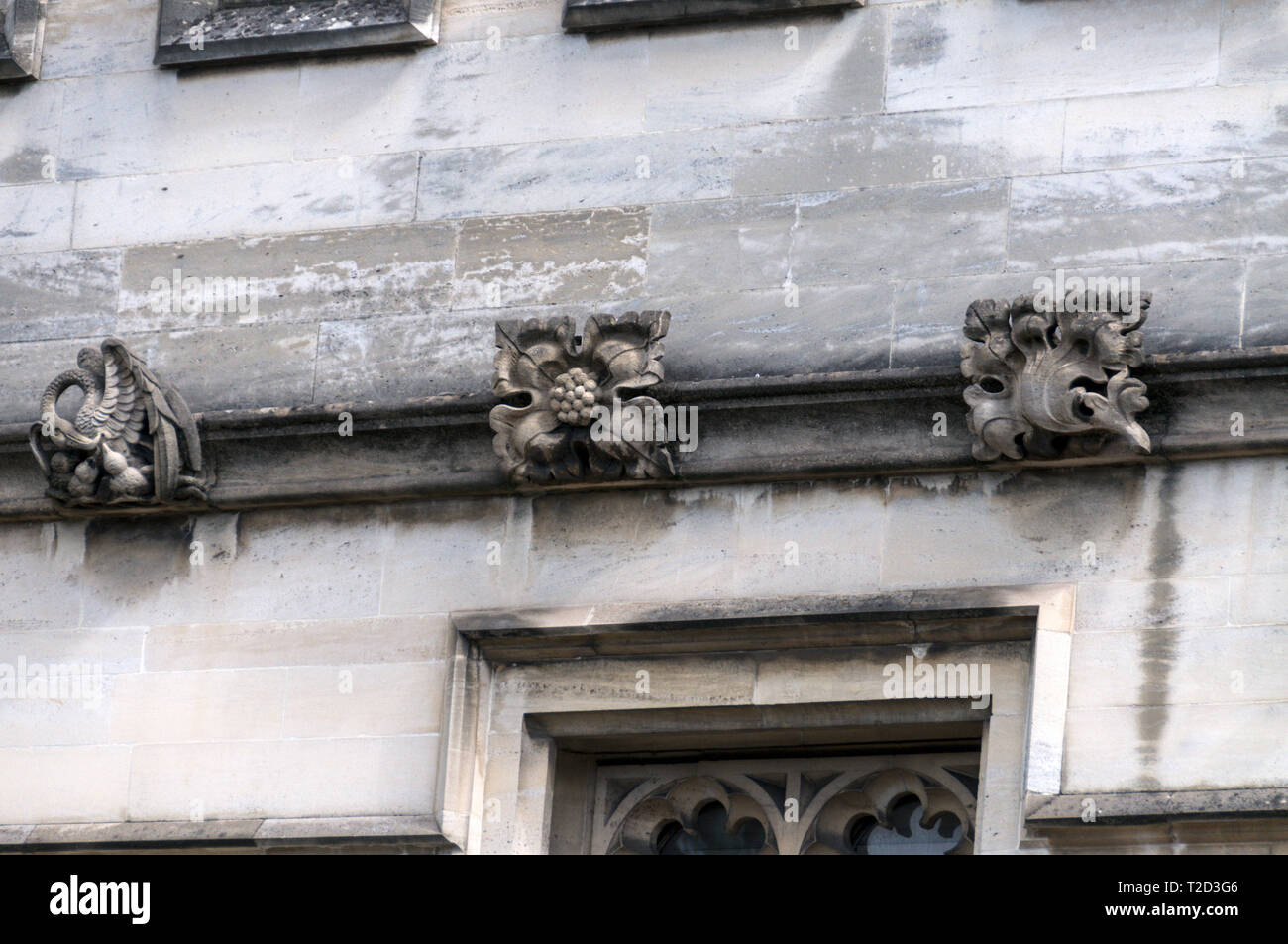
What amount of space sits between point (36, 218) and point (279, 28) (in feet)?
4.45

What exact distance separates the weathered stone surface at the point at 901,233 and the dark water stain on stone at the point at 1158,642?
1.24 meters

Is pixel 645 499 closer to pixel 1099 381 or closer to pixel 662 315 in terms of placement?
pixel 662 315

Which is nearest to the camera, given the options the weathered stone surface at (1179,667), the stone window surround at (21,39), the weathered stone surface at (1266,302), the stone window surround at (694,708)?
the weathered stone surface at (1179,667)

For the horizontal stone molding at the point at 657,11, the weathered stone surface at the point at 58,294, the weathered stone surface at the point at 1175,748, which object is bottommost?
the weathered stone surface at the point at 1175,748

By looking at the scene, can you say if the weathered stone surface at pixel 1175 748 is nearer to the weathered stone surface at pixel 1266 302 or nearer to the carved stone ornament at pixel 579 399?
the weathered stone surface at pixel 1266 302

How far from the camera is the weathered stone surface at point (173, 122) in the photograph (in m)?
13.3

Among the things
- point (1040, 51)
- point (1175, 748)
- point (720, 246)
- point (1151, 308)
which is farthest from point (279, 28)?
point (1175, 748)

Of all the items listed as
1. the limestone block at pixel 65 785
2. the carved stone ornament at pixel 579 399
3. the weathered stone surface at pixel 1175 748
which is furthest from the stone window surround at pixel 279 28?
the weathered stone surface at pixel 1175 748

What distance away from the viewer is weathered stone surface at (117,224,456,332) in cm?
1276

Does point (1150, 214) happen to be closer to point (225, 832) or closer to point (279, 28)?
point (279, 28)

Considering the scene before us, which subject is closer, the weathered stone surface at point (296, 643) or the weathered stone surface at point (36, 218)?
the weathered stone surface at point (296, 643)

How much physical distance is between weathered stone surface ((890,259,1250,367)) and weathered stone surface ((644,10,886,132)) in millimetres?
920

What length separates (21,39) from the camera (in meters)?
13.7

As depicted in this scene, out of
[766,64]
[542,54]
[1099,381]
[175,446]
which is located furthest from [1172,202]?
[175,446]
